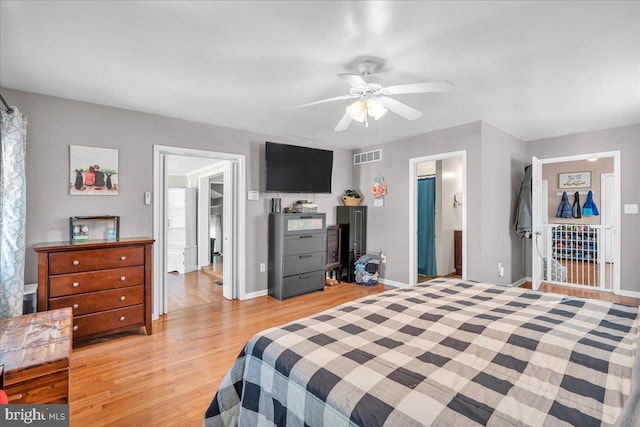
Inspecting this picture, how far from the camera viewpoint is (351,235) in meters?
4.96

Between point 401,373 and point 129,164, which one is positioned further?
point 129,164

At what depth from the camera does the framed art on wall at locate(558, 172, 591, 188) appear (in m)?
6.19

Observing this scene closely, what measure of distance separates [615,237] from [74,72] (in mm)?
6338

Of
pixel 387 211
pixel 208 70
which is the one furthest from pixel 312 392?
pixel 387 211

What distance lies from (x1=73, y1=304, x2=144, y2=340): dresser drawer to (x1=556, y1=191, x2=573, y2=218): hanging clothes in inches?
313

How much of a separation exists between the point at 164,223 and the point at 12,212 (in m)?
1.29

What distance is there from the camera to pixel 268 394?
1246 millimetres

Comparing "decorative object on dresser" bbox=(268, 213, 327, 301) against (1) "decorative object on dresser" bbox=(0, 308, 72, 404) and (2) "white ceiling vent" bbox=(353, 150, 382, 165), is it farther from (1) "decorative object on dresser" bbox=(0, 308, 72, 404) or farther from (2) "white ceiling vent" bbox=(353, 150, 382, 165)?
(1) "decorative object on dresser" bbox=(0, 308, 72, 404)

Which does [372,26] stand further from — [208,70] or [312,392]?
[312,392]

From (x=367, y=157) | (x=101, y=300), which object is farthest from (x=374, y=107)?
(x=101, y=300)

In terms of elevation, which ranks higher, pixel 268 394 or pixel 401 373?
pixel 401 373

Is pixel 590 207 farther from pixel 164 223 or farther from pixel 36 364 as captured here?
pixel 36 364

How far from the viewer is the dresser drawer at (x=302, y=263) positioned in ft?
13.4

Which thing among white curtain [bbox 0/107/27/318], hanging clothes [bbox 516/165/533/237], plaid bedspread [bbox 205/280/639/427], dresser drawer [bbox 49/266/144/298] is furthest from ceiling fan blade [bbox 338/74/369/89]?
hanging clothes [bbox 516/165/533/237]
